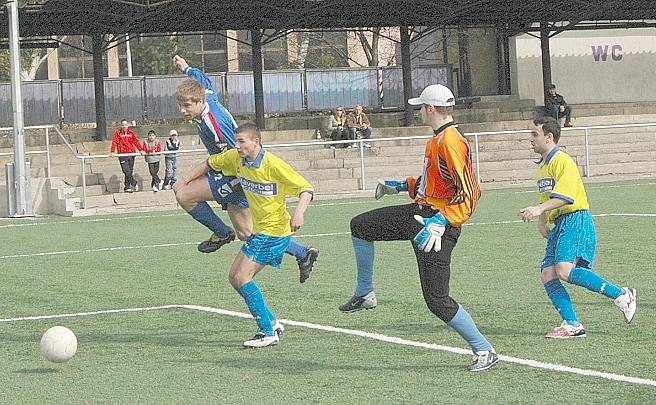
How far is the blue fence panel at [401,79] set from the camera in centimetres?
4162

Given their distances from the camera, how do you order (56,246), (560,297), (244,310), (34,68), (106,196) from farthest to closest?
(34,68) → (106,196) → (56,246) → (244,310) → (560,297)

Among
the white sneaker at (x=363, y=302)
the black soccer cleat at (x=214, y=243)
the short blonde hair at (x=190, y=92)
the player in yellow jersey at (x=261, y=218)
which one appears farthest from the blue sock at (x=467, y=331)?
the black soccer cleat at (x=214, y=243)

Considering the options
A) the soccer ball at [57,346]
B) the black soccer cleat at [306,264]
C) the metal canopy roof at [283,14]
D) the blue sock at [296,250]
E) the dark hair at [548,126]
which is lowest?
the soccer ball at [57,346]

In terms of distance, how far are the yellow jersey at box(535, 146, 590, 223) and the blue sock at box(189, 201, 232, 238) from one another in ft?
11.7

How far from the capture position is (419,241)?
821 cm

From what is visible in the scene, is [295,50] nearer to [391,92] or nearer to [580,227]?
[391,92]

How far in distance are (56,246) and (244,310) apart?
8.41m

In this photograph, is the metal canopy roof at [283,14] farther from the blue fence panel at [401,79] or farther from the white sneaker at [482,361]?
the white sneaker at [482,361]

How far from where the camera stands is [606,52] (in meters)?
47.9

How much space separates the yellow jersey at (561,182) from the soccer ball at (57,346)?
3.41m

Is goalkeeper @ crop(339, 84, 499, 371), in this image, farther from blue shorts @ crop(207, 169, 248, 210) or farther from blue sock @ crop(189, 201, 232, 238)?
blue sock @ crop(189, 201, 232, 238)

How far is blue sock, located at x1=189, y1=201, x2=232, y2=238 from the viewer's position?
12219mm

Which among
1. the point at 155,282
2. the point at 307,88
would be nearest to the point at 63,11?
the point at 307,88

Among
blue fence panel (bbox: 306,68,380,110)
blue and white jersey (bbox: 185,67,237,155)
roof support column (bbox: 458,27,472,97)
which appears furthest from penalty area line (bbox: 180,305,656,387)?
roof support column (bbox: 458,27,472,97)
